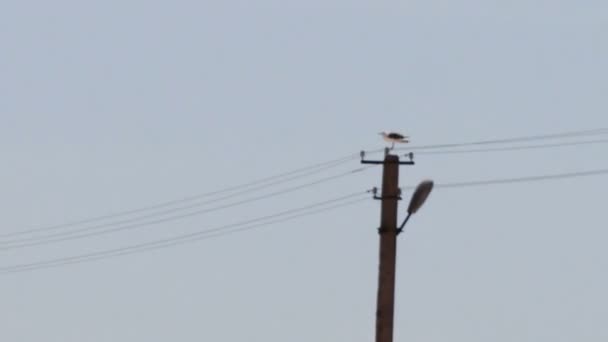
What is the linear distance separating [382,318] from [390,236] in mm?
1429

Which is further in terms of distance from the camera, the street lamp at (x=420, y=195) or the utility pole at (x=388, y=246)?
the utility pole at (x=388, y=246)

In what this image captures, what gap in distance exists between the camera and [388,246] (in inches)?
1150

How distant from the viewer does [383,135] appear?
30172 millimetres

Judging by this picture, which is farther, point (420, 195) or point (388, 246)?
point (388, 246)

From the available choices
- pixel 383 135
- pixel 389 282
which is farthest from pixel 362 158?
pixel 389 282

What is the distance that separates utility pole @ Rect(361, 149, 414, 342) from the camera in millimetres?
28812

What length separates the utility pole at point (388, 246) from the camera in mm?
28812

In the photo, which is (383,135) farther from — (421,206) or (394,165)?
(421,206)

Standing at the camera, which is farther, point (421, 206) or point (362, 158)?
point (362, 158)

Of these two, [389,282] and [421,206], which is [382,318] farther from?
[421,206]

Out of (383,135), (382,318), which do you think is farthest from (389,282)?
(383,135)

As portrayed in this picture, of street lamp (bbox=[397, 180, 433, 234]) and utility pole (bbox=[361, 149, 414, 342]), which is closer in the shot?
street lamp (bbox=[397, 180, 433, 234])

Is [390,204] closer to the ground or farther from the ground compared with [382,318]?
farther from the ground

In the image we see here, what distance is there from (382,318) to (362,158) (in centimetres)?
298
